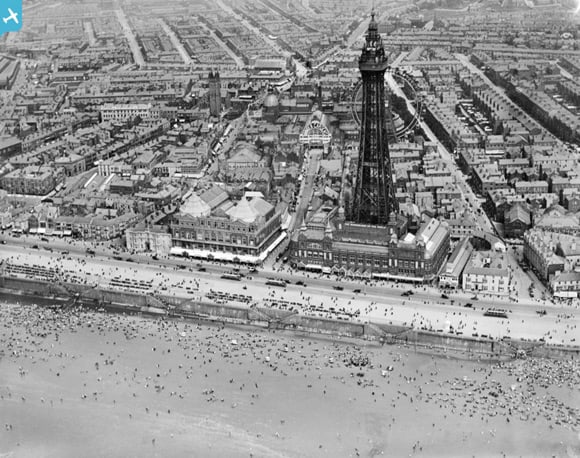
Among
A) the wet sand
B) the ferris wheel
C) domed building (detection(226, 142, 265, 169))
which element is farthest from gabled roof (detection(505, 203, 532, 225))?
domed building (detection(226, 142, 265, 169))

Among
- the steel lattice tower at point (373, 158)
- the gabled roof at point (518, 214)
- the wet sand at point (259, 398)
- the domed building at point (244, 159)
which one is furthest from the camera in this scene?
the domed building at point (244, 159)

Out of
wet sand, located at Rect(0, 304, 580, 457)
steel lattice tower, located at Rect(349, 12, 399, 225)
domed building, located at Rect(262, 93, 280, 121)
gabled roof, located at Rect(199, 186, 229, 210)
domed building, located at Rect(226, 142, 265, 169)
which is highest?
steel lattice tower, located at Rect(349, 12, 399, 225)

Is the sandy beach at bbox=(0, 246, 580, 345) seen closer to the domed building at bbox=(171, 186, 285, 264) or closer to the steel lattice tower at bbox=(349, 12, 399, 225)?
the domed building at bbox=(171, 186, 285, 264)

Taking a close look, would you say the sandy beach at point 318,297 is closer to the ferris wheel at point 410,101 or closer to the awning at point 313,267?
the awning at point 313,267

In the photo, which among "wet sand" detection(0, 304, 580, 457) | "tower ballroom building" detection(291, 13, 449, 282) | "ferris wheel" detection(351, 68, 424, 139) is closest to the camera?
"wet sand" detection(0, 304, 580, 457)

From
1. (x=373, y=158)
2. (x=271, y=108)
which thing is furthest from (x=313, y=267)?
(x=271, y=108)

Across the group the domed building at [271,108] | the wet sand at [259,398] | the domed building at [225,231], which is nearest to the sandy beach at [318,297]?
the domed building at [225,231]

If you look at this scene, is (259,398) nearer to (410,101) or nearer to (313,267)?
(313,267)
